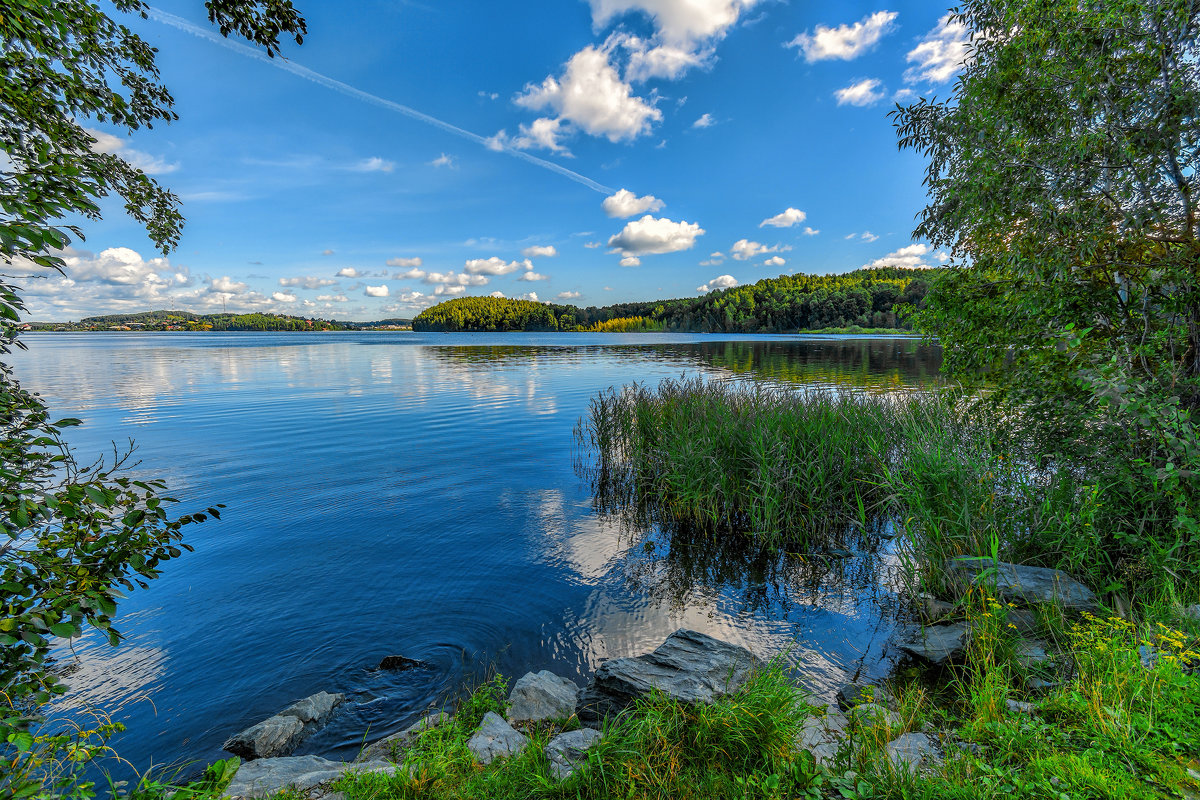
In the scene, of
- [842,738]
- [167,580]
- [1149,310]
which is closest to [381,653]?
[167,580]

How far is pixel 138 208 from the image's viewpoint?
5.59 metres

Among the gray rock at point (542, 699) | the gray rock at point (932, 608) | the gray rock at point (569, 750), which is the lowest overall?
the gray rock at point (542, 699)

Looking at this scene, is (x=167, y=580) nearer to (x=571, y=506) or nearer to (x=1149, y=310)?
(x=571, y=506)

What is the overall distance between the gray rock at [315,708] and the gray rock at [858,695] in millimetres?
6185

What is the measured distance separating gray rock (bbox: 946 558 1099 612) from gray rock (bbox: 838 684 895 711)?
5.81 feet

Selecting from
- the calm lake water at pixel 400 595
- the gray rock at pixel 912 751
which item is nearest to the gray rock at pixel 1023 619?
the calm lake water at pixel 400 595

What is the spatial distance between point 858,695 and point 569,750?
3397mm

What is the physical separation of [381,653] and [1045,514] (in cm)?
1030

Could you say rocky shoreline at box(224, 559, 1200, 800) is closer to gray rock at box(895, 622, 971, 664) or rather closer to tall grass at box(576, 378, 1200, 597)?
gray rock at box(895, 622, 971, 664)

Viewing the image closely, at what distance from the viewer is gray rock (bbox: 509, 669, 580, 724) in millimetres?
5418

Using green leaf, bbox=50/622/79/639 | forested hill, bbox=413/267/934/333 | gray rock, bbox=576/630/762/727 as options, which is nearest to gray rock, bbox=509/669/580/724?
gray rock, bbox=576/630/762/727

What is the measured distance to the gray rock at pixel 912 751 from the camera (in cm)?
365

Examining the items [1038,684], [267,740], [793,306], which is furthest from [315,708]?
[793,306]

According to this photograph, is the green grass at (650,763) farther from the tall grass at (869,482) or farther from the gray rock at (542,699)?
the tall grass at (869,482)
